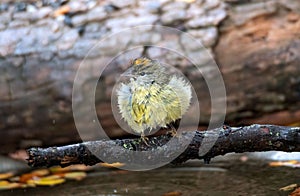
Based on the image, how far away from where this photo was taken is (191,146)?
117 inches

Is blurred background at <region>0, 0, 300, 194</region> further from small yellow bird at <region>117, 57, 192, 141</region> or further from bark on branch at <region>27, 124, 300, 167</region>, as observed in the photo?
bark on branch at <region>27, 124, 300, 167</region>

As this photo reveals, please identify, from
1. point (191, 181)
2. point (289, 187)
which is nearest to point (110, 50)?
point (191, 181)

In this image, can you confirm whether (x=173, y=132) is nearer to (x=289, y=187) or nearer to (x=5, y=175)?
(x=289, y=187)

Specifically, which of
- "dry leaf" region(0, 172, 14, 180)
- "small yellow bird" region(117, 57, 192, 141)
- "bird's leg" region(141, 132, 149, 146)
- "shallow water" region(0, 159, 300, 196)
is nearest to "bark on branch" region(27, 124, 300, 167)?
"bird's leg" region(141, 132, 149, 146)

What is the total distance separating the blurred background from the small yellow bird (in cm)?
172

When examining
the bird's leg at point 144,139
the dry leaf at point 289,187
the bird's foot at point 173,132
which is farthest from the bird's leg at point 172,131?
the dry leaf at point 289,187

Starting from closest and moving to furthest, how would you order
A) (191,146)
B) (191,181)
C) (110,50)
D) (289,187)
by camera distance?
(191,146), (289,187), (191,181), (110,50)

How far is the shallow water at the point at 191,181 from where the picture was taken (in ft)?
13.9

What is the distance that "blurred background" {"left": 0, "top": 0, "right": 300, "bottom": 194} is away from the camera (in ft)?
Answer: 16.1

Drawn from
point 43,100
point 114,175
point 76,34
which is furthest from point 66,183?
point 76,34

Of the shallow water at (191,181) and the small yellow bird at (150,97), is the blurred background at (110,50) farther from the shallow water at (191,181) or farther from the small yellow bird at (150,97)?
the small yellow bird at (150,97)

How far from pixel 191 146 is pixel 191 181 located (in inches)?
61.6

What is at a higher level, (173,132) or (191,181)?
(173,132)

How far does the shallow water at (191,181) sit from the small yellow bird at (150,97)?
3.88 feet
